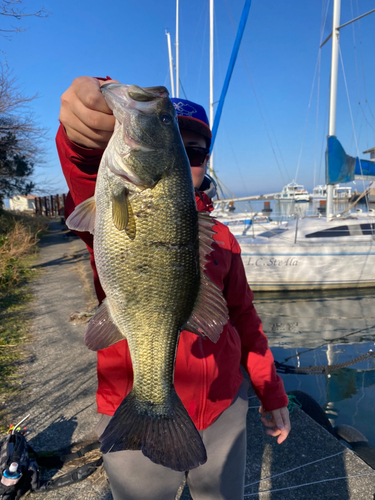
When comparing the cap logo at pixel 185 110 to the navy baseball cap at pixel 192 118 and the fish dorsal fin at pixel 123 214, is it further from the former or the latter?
the fish dorsal fin at pixel 123 214

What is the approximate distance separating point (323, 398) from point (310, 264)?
252 inches

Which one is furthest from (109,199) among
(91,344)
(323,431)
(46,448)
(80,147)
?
(323,431)

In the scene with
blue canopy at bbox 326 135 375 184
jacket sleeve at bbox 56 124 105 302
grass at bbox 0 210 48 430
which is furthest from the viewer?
blue canopy at bbox 326 135 375 184

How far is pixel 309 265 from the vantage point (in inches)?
457

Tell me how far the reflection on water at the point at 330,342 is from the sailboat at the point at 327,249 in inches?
23.1

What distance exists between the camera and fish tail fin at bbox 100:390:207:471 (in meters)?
1.33

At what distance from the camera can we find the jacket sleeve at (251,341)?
2.05 metres

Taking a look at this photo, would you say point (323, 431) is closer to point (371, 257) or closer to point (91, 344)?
point (91, 344)

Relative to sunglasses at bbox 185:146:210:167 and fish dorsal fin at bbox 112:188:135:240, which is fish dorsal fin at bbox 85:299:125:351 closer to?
fish dorsal fin at bbox 112:188:135:240

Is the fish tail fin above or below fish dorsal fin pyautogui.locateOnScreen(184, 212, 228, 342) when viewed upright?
below

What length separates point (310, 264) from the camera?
11586 millimetres

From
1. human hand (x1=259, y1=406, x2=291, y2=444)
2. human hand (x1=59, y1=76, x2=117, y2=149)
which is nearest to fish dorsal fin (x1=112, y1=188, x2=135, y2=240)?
human hand (x1=59, y1=76, x2=117, y2=149)

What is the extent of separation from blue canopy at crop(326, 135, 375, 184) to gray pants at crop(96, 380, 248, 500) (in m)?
11.8

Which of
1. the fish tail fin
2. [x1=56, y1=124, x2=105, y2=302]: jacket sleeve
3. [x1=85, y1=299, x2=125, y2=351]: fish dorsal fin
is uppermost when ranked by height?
[x1=56, y1=124, x2=105, y2=302]: jacket sleeve
